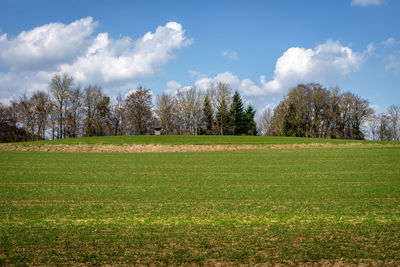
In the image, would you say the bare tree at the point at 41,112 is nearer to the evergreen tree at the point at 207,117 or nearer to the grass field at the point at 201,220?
the evergreen tree at the point at 207,117

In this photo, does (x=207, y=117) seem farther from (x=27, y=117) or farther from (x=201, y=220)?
(x=201, y=220)

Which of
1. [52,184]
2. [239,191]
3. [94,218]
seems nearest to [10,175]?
[52,184]

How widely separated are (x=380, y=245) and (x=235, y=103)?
234ft

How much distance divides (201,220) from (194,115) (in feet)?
242

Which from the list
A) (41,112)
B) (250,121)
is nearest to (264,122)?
(250,121)

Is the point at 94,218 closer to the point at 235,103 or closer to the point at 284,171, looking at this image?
the point at 284,171

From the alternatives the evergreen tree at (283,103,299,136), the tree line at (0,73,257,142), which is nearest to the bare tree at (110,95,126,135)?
the tree line at (0,73,257,142)

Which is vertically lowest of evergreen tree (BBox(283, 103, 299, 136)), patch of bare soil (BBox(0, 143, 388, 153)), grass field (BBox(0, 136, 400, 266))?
grass field (BBox(0, 136, 400, 266))

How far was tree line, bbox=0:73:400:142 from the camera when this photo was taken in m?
73.4

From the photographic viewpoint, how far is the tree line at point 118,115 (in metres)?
72.5

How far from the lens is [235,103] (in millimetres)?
77562

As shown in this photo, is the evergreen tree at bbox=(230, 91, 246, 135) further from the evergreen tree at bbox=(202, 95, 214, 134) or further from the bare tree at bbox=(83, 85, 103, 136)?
the bare tree at bbox=(83, 85, 103, 136)

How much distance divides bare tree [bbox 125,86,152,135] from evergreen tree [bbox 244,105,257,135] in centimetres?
2624

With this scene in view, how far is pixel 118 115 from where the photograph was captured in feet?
267
